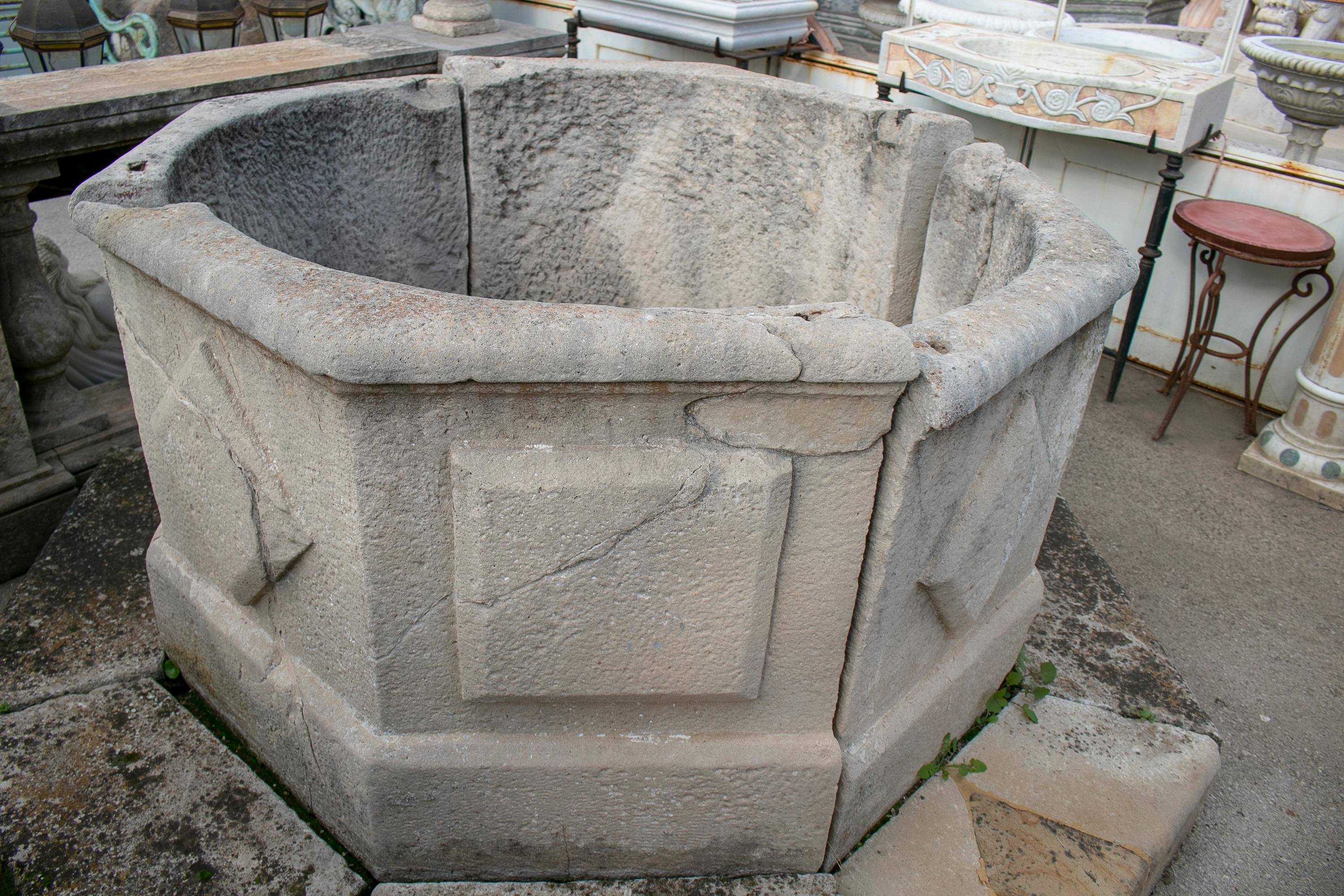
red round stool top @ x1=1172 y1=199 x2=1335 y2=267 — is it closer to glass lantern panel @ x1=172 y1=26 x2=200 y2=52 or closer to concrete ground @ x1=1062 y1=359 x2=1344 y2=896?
concrete ground @ x1=1062 y1=359 x2=1344 y2=896

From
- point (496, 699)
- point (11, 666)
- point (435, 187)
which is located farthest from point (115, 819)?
point (435, 187)

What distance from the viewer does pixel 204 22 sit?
118 inches

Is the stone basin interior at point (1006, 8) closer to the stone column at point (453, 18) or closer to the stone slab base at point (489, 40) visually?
the stone slab base at point (489, 40)

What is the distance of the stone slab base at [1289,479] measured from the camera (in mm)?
3229

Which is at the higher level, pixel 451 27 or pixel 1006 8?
pixel 1006 8

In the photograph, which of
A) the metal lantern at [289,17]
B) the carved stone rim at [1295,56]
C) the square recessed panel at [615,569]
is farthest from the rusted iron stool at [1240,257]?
the metal lantern at [289,17]

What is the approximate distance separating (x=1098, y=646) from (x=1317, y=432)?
1.51 meters

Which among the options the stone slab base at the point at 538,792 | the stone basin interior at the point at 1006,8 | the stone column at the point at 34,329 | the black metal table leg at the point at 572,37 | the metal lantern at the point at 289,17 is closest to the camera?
the stone slab base at the point at 538,792

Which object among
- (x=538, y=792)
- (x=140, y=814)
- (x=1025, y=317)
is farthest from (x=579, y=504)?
(x=140, y=814)

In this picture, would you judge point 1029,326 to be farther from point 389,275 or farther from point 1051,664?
point 389,275

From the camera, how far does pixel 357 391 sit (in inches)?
52.8

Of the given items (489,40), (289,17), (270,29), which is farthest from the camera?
(489,40)

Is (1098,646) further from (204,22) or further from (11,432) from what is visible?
(204,22)

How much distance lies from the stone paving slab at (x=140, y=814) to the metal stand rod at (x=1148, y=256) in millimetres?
2874
